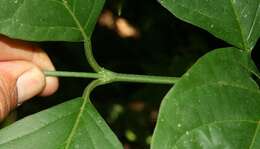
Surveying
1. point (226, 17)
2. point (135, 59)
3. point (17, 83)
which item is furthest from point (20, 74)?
point (135, 59)

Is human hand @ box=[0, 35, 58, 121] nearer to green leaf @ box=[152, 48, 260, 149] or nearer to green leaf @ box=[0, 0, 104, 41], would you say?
green leaf @ box=[0, 0, 104, 41]

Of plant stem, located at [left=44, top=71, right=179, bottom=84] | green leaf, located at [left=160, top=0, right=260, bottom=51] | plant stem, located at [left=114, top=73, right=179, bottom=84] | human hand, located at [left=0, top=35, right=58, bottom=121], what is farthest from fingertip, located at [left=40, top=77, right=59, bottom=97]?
green leaf, located at [left=160, top=0, right=260, bottom=51]

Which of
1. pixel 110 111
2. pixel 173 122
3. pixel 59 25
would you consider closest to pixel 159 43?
pixel 110 111

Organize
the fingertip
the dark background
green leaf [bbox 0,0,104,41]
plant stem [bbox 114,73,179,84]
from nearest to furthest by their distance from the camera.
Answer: green leaf [bbox 0,0,104,41] < plant stem [bbox 114,73,179,84] < the fingertip < the dark background

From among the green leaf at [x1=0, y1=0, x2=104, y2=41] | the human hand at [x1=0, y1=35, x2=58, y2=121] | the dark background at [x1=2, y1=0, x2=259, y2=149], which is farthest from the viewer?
the dark background at [x1=2, y1=0, x2=259, y2=149]

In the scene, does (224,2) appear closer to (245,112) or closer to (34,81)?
(245,112)
